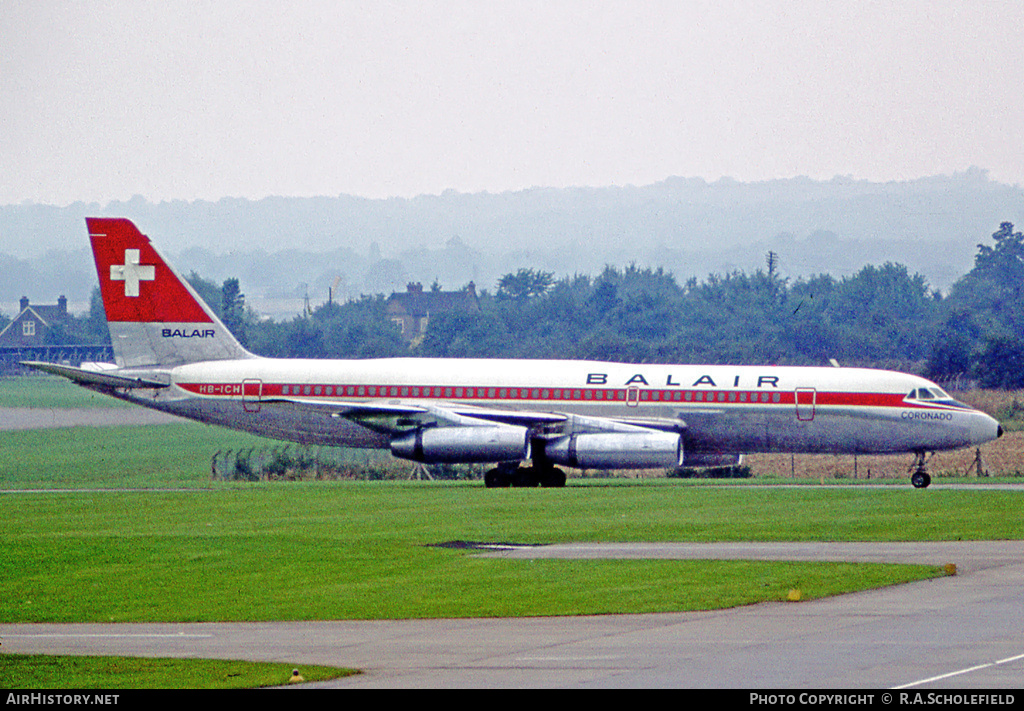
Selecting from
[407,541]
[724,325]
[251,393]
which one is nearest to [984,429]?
[407,541]

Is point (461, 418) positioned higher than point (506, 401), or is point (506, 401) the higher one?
point (506, 401)

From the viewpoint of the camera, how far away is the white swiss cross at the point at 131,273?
54.3m

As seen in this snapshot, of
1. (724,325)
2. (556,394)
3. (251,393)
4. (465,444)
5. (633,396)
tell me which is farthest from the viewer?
(724,325)

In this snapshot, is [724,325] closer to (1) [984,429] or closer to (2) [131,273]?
Answer: (2) [131,273]

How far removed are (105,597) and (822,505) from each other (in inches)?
805

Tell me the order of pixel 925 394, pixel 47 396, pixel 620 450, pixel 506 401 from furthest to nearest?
pixel 47 396
pixel 506 401
pixel 925 394
pixel 620 450

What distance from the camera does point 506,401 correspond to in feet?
165

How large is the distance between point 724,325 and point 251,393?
2867 inches

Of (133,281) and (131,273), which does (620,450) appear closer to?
(133,281)

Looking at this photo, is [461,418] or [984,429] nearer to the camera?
[984,429]

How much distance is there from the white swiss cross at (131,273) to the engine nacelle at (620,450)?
1616 centimetres

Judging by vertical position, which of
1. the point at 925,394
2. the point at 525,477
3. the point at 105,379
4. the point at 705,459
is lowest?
the point at 525,477

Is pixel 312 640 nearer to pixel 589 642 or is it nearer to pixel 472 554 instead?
pixel 589 642

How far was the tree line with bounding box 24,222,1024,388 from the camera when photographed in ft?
320
